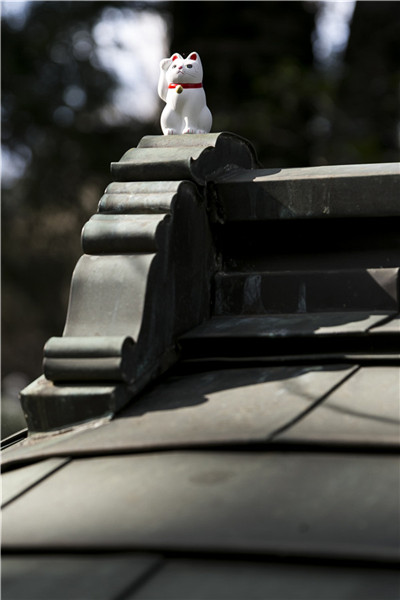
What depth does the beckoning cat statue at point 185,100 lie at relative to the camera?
330 centimetres

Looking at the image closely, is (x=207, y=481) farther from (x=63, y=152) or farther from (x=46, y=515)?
(x=63, y=152)

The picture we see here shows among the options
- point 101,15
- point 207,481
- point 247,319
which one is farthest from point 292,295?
point 101,15

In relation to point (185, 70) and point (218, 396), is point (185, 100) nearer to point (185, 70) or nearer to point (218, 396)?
point (185, 70)

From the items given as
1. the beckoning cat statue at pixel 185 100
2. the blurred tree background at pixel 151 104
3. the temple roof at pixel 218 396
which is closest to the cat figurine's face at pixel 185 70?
the beckoning cat statue at pixel 185 100

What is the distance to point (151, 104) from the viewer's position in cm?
1151

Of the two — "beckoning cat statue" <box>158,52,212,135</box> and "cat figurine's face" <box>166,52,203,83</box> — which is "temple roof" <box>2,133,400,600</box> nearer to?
"beckoning cat statue" <box>158,52,212,135</box>

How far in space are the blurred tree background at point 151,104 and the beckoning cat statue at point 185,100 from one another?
18.0ft

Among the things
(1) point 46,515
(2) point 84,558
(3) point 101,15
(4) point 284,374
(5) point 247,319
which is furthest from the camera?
(3) point 101,15

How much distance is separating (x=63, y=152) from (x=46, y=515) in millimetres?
9546

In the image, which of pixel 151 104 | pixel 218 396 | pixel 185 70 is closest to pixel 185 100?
pixel 185 70

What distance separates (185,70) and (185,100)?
0.13 meters

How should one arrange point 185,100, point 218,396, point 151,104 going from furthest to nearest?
point 151,104, point 185,100, point 218,396

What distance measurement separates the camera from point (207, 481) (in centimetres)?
206

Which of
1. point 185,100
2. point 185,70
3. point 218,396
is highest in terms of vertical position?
point 185,70
